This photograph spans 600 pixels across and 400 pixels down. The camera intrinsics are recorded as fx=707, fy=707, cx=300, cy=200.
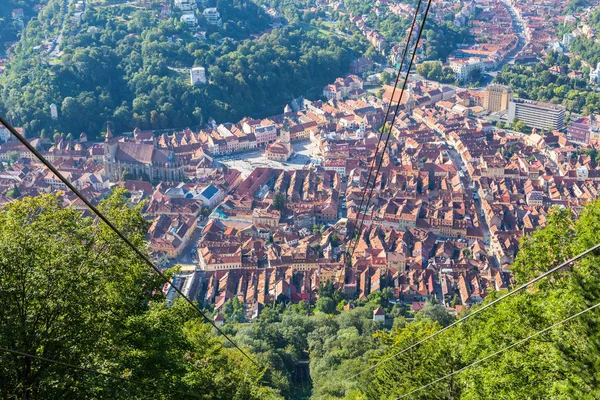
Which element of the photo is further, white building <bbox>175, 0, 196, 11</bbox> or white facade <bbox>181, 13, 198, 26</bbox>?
white building <bbox>175, 0, 196, 11</bbox>

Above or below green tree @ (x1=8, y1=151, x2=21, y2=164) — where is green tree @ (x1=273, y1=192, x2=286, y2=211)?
above

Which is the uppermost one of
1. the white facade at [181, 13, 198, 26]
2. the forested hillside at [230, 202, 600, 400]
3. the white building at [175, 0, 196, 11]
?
the forested hillside at [230, 202, 600, 400]

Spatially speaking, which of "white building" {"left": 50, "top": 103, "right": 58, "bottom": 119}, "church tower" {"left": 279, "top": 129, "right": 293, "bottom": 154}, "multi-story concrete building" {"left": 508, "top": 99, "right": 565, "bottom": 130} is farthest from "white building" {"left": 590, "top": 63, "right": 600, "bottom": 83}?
"white building" {"left": 50, "top": 103, "right": 58, "bottom": 119}

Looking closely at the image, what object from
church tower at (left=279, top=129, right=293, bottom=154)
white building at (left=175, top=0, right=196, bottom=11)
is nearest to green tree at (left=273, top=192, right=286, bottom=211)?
church tower at (left=279, top=129, right=293, bottom=154)

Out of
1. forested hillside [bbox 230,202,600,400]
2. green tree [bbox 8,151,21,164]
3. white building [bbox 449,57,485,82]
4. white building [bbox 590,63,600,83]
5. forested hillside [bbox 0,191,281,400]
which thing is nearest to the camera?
forested hillside [bbox 0,191,281,400]

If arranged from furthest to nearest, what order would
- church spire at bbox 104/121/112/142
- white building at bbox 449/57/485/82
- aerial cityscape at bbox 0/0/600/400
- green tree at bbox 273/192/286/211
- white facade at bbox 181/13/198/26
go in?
white facade at bbox 181/13/198/26 → white building at bbox 449/57/485/82 → church spire at bbox 104/121/112/142 → green tree at bbox 273/192/286/211 → aerial cityscape at bbox 0/0/600/400

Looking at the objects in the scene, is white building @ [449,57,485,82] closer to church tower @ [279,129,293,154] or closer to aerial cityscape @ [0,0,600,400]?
aerial cityscape @ [0,0,600,400]

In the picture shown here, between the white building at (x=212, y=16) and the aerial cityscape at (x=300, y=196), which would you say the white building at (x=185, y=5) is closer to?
the aerial cityscape at (x=300, y=196)
